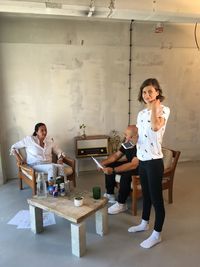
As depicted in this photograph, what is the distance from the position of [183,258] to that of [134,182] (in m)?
0.93

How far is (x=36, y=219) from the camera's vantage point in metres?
2.64

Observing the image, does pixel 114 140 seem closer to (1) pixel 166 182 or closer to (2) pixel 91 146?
(2) pixel 91 146

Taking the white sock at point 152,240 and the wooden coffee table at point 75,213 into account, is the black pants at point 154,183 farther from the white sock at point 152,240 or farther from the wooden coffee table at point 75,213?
the wooden coffee table at point 75,213

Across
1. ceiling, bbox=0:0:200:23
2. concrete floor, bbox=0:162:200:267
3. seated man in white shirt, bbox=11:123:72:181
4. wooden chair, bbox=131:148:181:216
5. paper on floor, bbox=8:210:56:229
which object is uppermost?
ceiling, bbox=0:0:200:23

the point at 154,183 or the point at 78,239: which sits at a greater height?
the point at 154,183

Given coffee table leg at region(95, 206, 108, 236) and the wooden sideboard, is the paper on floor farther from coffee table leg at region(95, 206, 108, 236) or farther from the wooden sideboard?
the wooden sideboard

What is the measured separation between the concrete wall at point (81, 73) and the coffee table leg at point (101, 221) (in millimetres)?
2074

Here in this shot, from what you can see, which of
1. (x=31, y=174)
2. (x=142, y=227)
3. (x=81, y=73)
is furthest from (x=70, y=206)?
(x=81, y=73)

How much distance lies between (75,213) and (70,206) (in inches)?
5.7

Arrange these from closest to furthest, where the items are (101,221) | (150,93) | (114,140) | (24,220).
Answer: (150,93) < (101,221) < (24,220) < (114,140)

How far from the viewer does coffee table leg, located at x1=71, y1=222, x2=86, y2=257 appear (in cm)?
226

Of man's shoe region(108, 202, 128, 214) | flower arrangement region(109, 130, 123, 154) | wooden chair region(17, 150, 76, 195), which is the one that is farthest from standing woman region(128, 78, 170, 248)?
flower arrangement region(109, 130, 123, 154)

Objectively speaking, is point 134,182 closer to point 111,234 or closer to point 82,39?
point 111,234

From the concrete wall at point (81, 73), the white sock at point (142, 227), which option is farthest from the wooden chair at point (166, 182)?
the concrete wall at point (81, 73)
